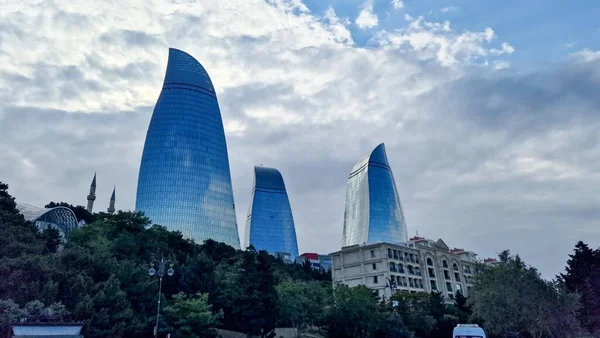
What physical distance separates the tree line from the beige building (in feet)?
93.7

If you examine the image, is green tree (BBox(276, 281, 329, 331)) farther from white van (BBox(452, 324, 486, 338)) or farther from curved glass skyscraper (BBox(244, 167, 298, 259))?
curved glass skyscraper (BBox(244, 167, 298, 259))

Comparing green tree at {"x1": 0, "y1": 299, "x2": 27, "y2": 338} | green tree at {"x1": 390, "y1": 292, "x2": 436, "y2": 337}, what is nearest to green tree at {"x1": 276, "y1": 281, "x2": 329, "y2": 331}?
green tree at {"x1": 390, "y1": 292, "x2": 436, "y2": 337}

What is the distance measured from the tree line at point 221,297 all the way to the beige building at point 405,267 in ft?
93.7

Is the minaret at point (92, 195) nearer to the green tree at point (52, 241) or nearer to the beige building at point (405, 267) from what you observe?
the green tree at point (52, 241)

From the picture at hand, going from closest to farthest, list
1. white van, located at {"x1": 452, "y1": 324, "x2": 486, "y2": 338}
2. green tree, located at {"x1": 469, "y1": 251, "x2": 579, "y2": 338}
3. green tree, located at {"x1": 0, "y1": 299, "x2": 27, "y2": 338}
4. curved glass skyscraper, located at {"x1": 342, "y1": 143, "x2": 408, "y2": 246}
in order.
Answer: green tree, located at {"x1": 0, "y1": 299, "x2": 27, "y2": 338} < white van, located at {"x1": 452, "y1": 324, "x2": 486, "y2": 338} < green tree, located at {"x1": 469, "y1": 251, "x2": 579, "y2": 338} < curved glass skyscraper, located at {"x1": 342, "y1": 143, "x2": 408, "y2": 246}

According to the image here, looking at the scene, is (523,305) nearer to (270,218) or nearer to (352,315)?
(352,315)

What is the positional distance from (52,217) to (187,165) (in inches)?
1242

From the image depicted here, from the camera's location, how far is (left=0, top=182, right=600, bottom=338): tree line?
26828mm

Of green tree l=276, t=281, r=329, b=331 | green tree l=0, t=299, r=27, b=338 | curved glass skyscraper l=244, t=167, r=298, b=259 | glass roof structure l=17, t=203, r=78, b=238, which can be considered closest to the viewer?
green tree l=0, t=299, r=27, b=338

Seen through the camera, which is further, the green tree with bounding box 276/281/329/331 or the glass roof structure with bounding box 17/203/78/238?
the glass roof structure with bounding box 17/203/78/238

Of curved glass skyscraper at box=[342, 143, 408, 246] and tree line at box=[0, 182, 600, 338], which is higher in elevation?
curved glass skyscraper at box=[342, 143, 408, 246]

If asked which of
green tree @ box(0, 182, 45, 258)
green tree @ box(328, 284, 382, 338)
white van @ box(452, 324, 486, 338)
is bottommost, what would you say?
white van @ box(452, 324, 486, 338)

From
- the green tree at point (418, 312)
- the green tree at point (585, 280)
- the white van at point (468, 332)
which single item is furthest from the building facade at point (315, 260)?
the white van at point (468, 332)

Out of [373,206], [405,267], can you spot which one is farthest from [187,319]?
[373,206]
